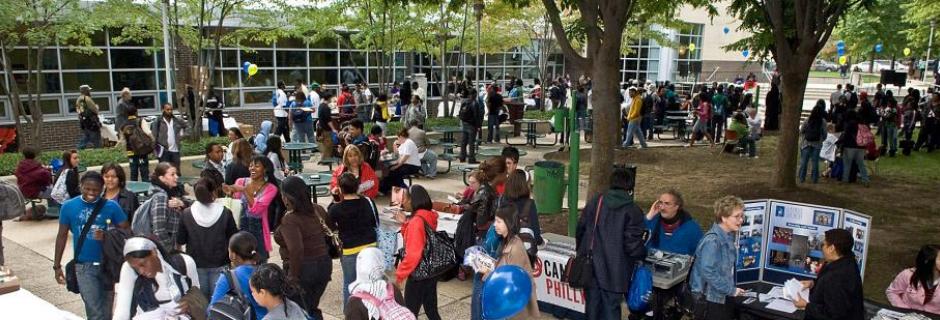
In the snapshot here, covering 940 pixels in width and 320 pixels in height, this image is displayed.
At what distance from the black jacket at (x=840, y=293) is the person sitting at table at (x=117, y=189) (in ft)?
17.1

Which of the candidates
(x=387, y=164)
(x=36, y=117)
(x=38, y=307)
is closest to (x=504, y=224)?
(x=38, y=307)

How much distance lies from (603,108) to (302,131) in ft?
31.3

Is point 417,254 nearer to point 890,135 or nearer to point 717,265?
point 717,265

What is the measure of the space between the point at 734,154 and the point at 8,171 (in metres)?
15.3

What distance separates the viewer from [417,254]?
532 centimetres

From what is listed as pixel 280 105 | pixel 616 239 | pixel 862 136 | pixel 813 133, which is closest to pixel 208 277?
pixel 616 239

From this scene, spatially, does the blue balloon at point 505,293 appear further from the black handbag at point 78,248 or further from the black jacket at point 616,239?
the black handbag at point 78,248

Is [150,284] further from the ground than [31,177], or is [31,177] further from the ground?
[150,284]

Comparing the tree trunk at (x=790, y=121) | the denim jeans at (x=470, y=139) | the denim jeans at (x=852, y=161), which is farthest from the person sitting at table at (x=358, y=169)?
the denim jeans at (x=852, y=161)

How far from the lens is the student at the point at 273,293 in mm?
3791

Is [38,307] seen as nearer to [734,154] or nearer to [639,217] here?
[639,217]

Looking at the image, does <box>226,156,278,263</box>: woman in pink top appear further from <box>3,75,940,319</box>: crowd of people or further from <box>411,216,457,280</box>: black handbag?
<box>411,216,457,280</box>: black handbag

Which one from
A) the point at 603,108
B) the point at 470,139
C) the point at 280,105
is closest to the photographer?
the point at 603,108

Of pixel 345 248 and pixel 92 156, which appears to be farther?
pixel 92 156
